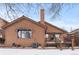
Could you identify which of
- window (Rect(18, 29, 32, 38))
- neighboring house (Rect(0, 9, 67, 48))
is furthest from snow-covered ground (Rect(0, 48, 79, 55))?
window (Rect(18, 29, 32, 38))

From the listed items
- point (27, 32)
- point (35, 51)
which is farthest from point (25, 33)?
point (35, 51)

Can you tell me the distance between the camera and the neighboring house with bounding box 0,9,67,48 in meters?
2.49

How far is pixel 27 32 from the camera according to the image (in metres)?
2.50

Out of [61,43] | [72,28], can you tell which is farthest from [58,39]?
[72,28]

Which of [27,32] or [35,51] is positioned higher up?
[27,32]

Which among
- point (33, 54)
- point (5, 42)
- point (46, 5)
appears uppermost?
point (46, 5)

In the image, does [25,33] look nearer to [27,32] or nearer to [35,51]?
[27,32]

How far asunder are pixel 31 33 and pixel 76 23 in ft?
2.11

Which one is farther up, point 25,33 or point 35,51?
point 25,33

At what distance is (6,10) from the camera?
2607mm

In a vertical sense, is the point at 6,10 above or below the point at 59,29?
above

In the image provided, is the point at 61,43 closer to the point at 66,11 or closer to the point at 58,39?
the point at 58,39

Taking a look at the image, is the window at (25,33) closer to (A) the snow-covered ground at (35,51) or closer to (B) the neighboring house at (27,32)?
(B) the neighboring house at (27,32)

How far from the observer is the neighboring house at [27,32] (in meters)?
2.49
